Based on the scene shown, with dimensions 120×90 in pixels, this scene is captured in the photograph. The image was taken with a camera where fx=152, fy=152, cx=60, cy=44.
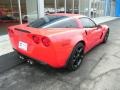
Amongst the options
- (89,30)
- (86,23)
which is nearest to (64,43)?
(89,30)

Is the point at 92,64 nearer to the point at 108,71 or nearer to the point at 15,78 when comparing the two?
the point at 108,71

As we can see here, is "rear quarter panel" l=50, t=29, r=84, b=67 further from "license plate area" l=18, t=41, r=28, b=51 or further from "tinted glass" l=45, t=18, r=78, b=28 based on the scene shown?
"license plate area" l=18, t=41, r=28, b=51

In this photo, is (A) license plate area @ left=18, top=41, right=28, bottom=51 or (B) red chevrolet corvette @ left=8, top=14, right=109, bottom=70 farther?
(A) license plate area @ left=18, top=41, right=28, bottom=51

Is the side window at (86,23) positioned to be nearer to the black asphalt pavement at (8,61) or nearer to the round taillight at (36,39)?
the round taillight at (36,39)

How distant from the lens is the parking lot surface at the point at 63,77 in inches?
122

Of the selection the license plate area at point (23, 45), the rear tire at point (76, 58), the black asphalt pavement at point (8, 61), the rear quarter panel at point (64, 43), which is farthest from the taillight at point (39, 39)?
the black asphalt pavement at point (8, 61)

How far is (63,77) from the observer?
3.46 metres

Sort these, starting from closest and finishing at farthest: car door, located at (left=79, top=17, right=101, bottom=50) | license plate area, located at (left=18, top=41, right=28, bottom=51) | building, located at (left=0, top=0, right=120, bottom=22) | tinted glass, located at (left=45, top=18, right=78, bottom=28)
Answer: license plate area, located at (left=18, top=41, right=28, bottom=51) < tinted glass, located at (left=45, top=18, right=78, bottom=28) < car door, located at (left=79, top=17, right=101, bottom=50) < building, located at (left=0, top=0, right=120, bottom=22)

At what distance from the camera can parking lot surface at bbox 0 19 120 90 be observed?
310 cm

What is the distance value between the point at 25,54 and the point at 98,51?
291 cm

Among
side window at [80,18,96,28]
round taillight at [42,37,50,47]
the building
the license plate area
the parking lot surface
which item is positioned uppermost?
the building

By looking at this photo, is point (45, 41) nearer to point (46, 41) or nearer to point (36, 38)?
point (46, 41)

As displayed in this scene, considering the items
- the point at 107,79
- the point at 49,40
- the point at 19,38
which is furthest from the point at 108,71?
the point at 19,38

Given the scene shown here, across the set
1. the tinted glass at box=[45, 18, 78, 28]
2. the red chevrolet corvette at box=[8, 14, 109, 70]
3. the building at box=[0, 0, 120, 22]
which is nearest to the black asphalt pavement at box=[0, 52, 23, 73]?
the red chevrolet corvette at box=[8, 14, 109, 70]
